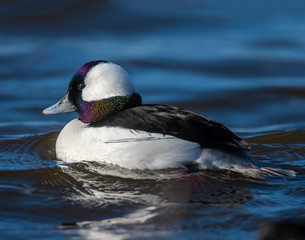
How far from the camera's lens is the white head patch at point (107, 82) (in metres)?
6.54

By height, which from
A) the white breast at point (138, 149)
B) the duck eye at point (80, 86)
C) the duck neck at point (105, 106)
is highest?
the duck eye at point (80, 86)

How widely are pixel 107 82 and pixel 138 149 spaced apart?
0.95 m

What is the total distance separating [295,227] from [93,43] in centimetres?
858

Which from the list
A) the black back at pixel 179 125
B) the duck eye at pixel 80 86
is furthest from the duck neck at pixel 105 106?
the black back at pixel 179 125

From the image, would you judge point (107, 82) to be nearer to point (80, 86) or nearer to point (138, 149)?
point (80, 86)

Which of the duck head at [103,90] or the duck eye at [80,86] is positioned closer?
the duck head at [103,90]

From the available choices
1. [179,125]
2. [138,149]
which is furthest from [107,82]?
[179,125]

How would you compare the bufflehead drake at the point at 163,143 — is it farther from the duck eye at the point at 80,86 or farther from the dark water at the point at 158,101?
the duck eye at the point at 80,86

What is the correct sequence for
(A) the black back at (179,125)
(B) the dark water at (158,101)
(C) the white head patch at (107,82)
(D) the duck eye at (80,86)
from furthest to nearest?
(D) the duck eye at (80,86)
(C) the white head patch at (107,82)
(A) the black back at (179,125)
(B) the dark water at (158,101)

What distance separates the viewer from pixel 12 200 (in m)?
5.66

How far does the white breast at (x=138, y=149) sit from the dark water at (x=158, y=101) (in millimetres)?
120

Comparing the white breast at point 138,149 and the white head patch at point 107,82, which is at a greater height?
the white head patch at point 107,82

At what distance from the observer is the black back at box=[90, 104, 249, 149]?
236 inches

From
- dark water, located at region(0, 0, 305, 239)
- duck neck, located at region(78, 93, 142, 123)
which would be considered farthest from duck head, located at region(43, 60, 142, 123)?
dark water, located at region(0, 0, 305, 239)
